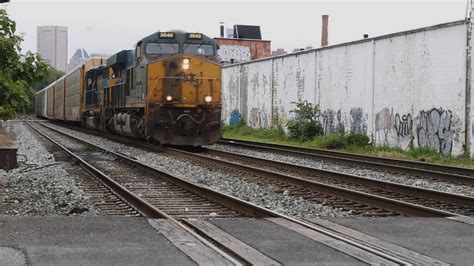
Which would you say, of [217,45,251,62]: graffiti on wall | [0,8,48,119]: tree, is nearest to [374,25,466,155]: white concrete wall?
[0,8,48,119]: tree

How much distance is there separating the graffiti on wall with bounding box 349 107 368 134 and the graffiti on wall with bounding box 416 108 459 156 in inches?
152

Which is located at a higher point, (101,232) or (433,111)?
(433,111)

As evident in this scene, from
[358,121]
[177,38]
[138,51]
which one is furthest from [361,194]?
[358,121]

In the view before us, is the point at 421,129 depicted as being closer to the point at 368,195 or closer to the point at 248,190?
the point at 248,190

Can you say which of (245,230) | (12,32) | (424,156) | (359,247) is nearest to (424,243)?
(359,247)

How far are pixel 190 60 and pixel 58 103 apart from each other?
106ft

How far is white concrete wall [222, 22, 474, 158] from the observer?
2083cm

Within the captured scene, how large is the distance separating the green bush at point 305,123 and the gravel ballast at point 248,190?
1261 centimetres

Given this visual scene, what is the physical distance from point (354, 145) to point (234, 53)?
48199 mm

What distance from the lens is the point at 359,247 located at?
652cm

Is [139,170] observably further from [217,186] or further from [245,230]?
[245,230]

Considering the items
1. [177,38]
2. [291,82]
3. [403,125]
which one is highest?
[177,38]

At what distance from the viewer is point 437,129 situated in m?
21.5

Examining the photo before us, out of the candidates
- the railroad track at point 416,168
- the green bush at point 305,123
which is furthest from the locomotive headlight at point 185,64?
the green bush at point 305,123
